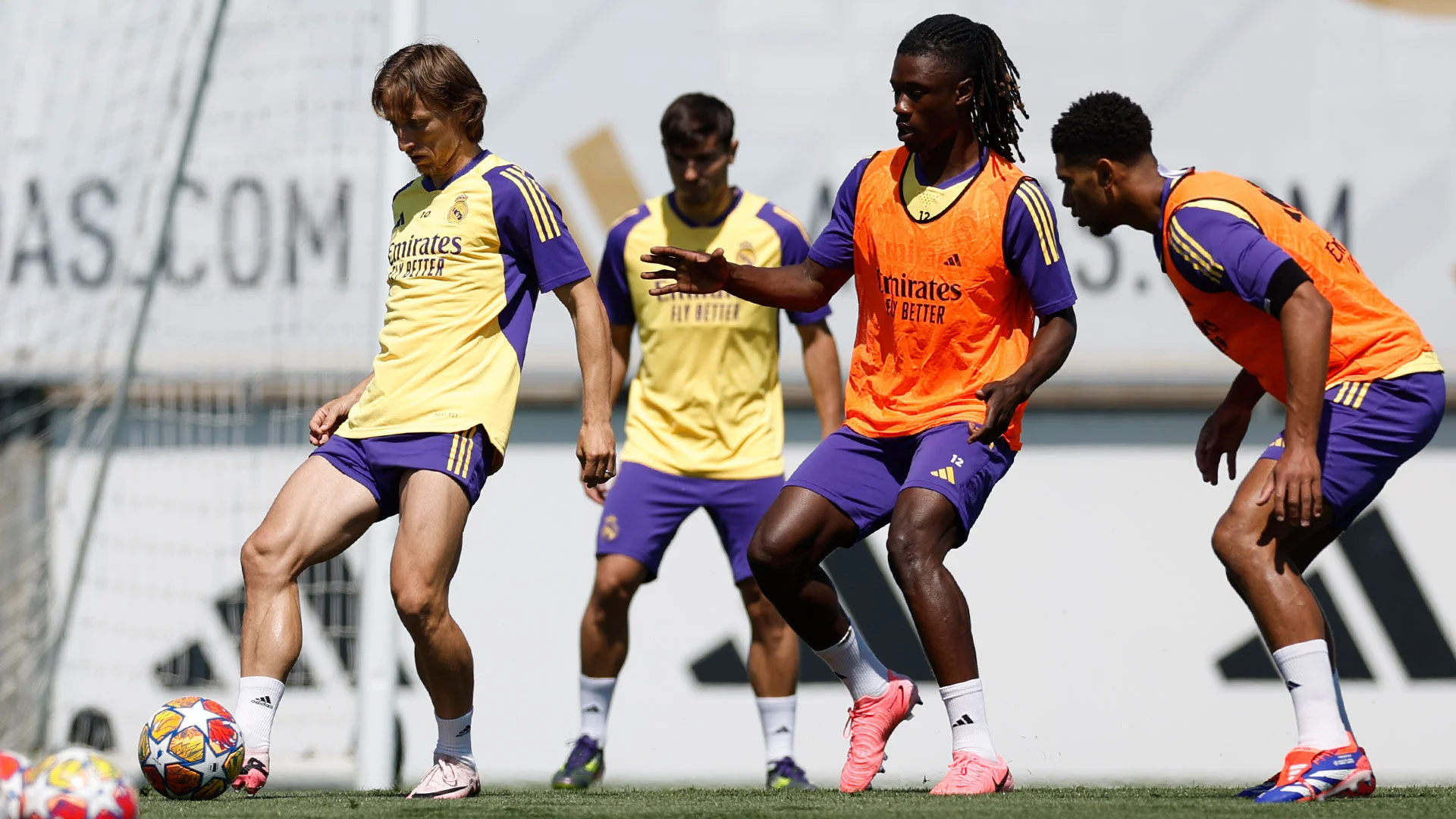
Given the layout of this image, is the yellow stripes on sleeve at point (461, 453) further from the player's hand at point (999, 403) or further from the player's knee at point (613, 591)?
the player's knee at point (613, 591)

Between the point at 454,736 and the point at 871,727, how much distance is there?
1.16 meters

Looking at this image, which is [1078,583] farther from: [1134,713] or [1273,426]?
[1273,426]

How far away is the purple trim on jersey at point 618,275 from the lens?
6168mm

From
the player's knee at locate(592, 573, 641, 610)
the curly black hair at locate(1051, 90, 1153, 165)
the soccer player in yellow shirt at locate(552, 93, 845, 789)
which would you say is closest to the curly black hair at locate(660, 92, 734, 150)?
the soccer player in yellow shirt at locate(552, 93, 845, 789)

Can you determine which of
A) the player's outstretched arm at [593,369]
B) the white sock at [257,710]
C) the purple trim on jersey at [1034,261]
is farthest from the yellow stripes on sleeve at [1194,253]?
the white sock at [257,710]

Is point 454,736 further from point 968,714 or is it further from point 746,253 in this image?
point 746,253

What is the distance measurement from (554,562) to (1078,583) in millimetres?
2242

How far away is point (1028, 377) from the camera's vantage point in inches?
176

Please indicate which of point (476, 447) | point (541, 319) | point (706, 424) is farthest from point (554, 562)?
point (476, 447)

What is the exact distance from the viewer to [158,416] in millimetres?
7344

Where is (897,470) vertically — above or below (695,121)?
below

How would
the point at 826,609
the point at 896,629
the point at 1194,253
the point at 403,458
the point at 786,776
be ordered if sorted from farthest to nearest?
1. the point at 896,629
2. the point at 786,776
3. the point at 826,609
4. the point at 403,458
5. the point at 1194,253

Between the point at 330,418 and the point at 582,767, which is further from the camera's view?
the point at 582,767

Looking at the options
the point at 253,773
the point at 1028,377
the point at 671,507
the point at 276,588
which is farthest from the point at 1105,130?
the point at 253,773
